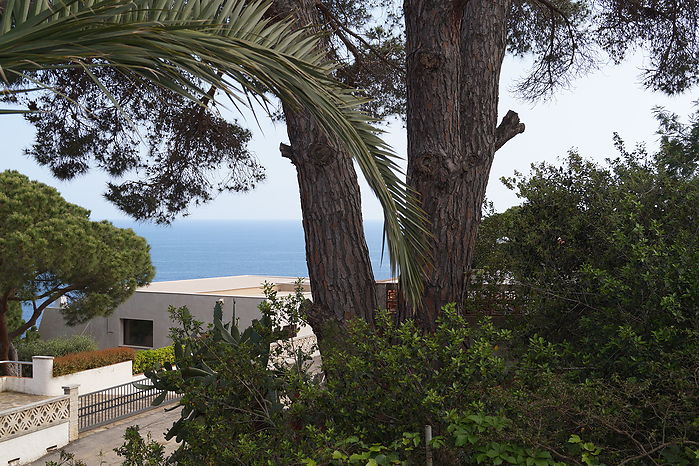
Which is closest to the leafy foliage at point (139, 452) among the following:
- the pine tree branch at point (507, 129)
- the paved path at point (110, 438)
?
the pine tree branch at point (507, 129)

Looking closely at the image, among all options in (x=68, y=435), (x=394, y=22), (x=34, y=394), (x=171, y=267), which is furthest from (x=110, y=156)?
(x=171, y=267)

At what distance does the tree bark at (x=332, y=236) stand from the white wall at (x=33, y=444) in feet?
26.7

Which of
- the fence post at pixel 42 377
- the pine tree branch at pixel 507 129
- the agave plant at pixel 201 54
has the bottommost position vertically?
the fence post at pixel 42 377

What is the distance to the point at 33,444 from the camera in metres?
10.6

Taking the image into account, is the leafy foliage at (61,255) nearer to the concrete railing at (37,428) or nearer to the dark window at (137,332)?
the dark window at (137,332)

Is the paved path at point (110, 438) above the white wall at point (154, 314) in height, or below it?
below

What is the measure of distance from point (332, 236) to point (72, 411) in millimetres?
9142

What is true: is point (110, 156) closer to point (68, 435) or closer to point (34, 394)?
point (68, 435)

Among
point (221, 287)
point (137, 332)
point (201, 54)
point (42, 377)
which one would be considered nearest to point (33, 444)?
point (42, 377)

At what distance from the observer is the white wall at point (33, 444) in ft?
32.9

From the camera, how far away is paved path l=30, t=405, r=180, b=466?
9852mm

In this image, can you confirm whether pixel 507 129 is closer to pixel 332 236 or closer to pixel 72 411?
pixel 332 236

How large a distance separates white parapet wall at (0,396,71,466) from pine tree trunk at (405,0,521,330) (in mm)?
8725

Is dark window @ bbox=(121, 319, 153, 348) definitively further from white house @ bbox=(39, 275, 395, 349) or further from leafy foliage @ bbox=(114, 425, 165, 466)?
leafy foliage @ bbox=(114, 425, 165, 466)
